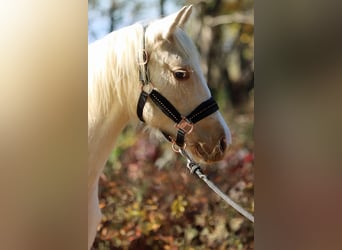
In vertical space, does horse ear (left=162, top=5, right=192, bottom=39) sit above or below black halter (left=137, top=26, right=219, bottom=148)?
above

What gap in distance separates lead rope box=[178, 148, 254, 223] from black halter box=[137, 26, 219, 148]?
0.05 metres

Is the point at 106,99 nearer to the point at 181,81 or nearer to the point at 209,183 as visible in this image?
the point at 181,81

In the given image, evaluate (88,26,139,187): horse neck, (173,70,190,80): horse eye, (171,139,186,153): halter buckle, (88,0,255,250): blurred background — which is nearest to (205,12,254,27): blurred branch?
(88,0,255,250): blurred background

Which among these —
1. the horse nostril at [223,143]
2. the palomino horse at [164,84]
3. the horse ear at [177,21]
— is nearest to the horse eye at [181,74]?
the palomino horse at [164,84]

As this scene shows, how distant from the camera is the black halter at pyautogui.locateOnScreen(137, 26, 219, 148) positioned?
4.42ft

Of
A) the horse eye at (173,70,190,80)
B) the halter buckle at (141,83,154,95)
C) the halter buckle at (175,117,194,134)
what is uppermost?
the horse eye at (173,70,190,80)

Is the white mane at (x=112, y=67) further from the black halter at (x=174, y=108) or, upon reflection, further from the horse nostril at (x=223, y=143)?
the horse nostril at (x=223, y=143)

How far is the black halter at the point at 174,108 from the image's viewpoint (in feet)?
4.42

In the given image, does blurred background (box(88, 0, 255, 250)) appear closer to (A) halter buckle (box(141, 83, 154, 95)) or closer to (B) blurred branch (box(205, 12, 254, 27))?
(B) blurred branch (box(205, 12, 254, 27))
